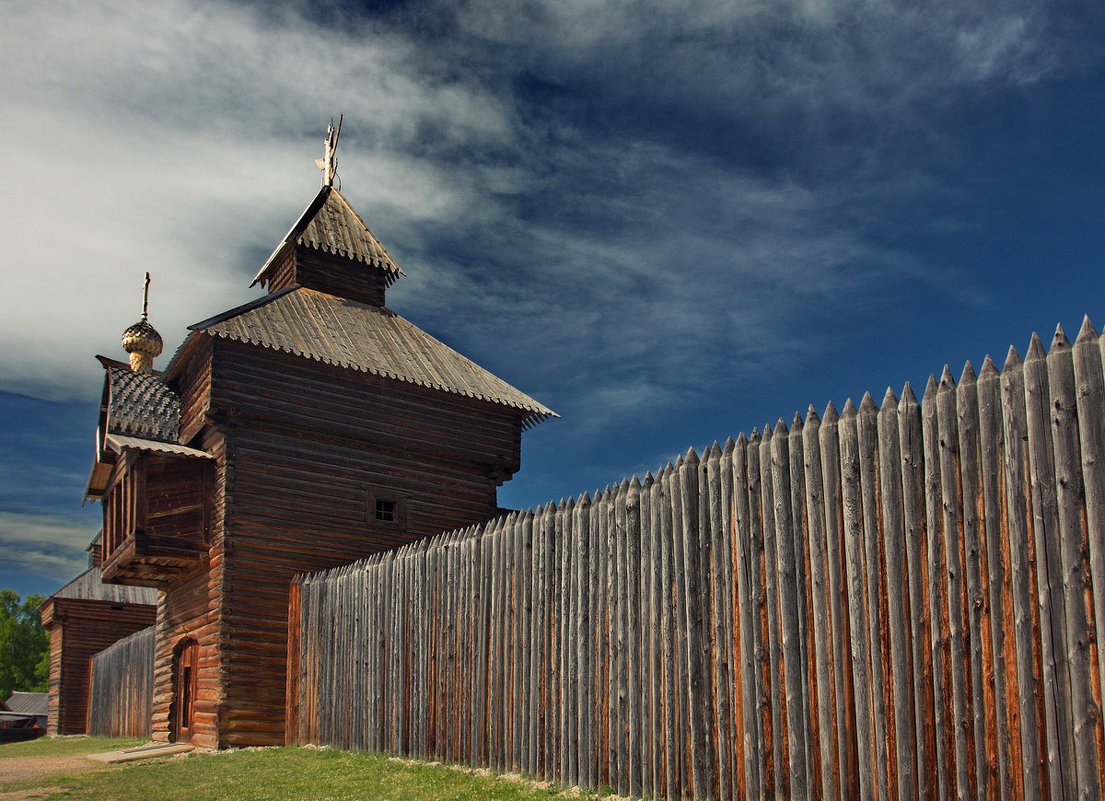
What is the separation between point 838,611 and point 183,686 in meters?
15.3

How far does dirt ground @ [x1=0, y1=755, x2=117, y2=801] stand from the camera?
10.9m

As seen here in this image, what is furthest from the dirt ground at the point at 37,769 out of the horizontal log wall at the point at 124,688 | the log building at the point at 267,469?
the horizontal log wall at the point at 124,688

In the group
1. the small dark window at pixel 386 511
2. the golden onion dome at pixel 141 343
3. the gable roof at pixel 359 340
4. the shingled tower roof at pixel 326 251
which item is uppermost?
the golden onion dome at pixel 141 343

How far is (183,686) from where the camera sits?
1825cm

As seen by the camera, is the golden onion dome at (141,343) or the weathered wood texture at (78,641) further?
the golden onion dome at (141,343)

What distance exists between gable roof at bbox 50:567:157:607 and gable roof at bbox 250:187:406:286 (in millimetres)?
16199

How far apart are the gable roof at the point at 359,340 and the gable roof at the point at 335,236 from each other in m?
1.13

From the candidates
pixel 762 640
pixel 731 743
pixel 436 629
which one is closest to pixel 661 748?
pixel 731 743

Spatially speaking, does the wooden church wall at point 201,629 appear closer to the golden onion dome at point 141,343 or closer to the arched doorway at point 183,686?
the arched doorway at point 183,686

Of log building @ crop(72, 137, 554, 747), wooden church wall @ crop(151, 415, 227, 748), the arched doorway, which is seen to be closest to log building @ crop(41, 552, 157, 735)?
log building @ crop(72, 137, 554, 747)

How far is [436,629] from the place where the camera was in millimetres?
11867

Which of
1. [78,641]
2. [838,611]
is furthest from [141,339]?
[838,611]

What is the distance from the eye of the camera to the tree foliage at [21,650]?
253ft

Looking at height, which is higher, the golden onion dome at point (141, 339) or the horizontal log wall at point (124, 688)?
the golden onion dome at point (141, 339)
